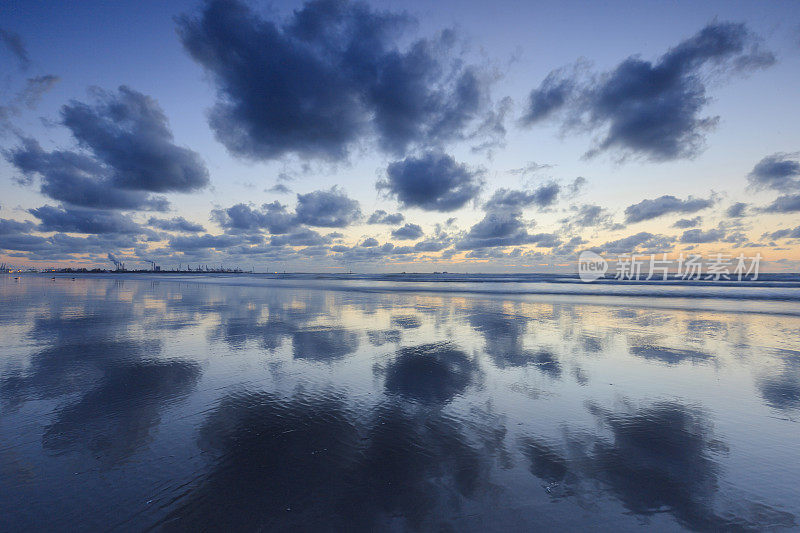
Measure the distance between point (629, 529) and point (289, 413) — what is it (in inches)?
266

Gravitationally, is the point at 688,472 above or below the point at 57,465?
above

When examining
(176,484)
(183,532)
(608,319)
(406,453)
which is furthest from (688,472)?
(608,319)

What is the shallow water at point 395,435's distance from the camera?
185 inches

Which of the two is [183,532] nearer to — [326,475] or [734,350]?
[326,475]

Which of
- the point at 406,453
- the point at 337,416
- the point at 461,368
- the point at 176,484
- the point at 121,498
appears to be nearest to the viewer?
the point at 121,498

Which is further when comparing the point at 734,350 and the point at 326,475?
the point at 734,350

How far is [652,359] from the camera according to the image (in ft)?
41.1

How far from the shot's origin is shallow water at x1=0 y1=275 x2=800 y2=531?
4707 millimetres

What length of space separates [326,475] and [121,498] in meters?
3.01

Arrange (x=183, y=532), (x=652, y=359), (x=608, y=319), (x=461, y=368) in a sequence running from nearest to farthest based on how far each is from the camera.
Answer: (x=183, y=532) → (x=461, y=368) → (x=652, y=359) → (x=608, y=319)

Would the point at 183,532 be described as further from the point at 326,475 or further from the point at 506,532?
the point at 506,532

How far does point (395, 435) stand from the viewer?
6.82m

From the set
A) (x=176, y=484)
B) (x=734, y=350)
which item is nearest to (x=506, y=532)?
(x=176, y=484)

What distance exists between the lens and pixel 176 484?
16.9 ft
